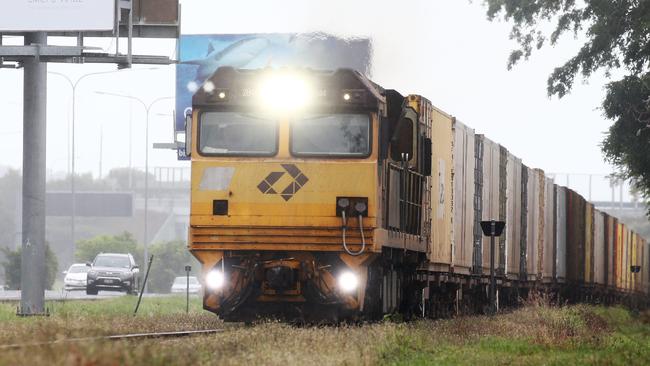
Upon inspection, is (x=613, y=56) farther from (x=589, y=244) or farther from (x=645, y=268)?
(x=645, y=268)

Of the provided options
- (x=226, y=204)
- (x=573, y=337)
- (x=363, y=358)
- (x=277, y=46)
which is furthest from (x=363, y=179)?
(x=277, y=46)

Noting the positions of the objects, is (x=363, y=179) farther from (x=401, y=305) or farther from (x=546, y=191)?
(x=546, y=191)

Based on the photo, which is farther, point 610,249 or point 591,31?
point 610,249

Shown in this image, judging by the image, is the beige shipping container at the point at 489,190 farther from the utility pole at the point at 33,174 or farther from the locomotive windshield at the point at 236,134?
the locomotive windshield at the point at 236,134

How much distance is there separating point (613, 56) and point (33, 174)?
1865cm

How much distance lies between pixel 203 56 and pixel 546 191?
12959 mm

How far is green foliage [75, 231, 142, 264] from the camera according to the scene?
317ft

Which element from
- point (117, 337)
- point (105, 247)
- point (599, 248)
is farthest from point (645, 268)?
point (117, 337)

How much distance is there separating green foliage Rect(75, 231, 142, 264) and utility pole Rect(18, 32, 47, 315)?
69021 millimetres

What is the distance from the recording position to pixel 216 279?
19484 mm

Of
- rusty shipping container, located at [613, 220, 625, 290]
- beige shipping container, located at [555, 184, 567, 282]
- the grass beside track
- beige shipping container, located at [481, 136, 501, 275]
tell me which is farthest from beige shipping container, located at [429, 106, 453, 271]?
rusty shipping container, located at [613, 220, 625, 290]

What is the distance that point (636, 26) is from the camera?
3744 centimetres

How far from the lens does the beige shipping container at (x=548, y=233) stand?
39.9 metres

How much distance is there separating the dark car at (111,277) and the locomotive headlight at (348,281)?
108ft
